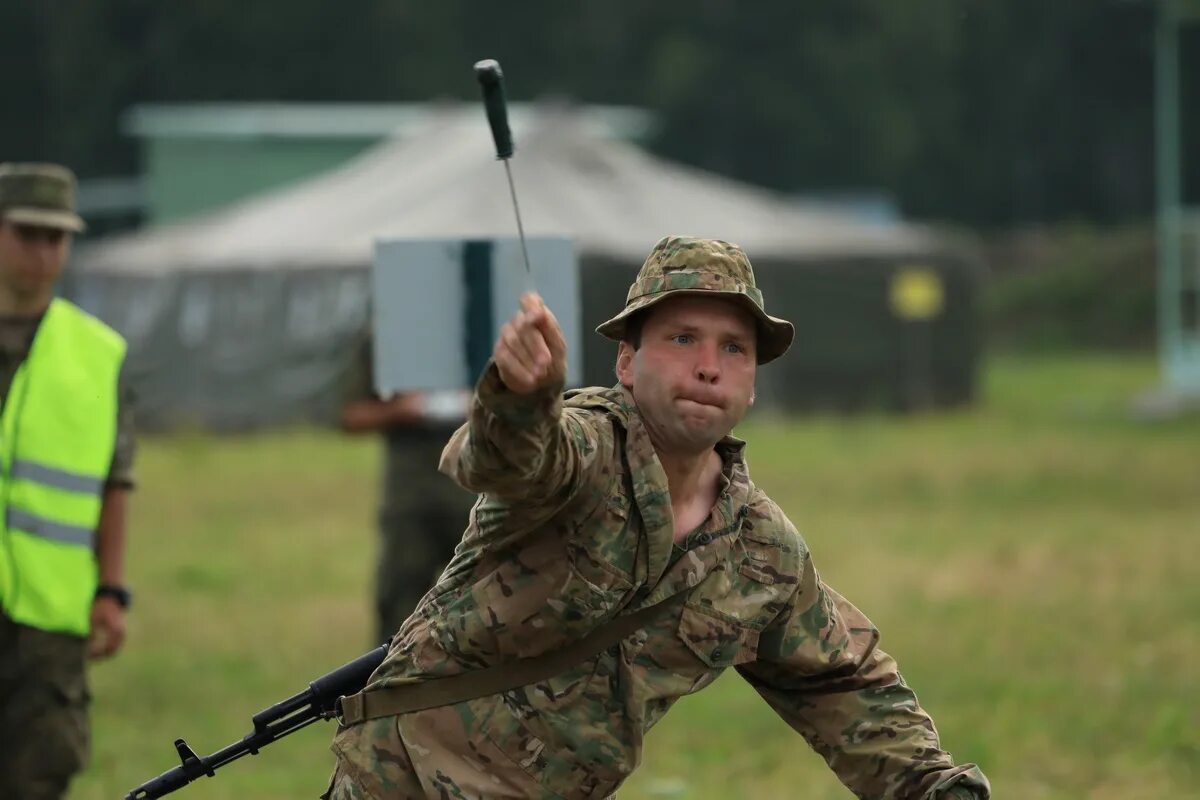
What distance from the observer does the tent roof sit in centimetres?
2559

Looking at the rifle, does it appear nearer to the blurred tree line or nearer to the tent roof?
the tent roof

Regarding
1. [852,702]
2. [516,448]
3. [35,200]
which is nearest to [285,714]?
[852,702]

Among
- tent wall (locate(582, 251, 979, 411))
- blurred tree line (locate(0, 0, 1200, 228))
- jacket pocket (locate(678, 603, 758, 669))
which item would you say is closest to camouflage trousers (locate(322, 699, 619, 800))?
jacket pocket (locate(678, 603, 758, 669))

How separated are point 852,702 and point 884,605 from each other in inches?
342

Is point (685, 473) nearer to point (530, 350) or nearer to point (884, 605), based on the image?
point (530, 350)

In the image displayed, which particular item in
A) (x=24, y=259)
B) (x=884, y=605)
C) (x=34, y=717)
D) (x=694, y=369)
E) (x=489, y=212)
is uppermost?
(x=489, y=212)

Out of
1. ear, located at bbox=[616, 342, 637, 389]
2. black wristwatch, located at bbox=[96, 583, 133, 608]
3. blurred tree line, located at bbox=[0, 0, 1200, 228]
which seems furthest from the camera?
blurred tree line, located at bbox=[0, 0, 1200, 228]

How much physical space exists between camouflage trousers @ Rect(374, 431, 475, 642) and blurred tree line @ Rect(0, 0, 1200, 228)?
50.9 meters

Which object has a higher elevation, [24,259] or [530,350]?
[24,259]

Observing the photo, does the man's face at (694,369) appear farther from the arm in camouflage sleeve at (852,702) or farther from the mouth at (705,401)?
the arm in camouflage sleeve at (852,702)

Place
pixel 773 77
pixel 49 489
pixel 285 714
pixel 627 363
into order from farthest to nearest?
pixel 773 77
pixel 49 489
pixel 285 714
pixel 627 363

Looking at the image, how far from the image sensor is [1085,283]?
47969mm

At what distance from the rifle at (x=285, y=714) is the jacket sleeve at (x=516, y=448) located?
829mm

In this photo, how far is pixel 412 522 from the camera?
30.4 feet
